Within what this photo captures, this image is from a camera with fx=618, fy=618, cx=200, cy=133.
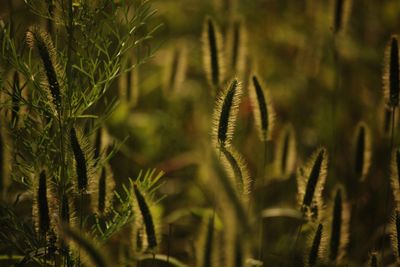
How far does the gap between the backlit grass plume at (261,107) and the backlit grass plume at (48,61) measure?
2.50 ft

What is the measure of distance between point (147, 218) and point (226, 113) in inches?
17.4

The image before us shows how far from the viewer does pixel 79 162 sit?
80.6 inches

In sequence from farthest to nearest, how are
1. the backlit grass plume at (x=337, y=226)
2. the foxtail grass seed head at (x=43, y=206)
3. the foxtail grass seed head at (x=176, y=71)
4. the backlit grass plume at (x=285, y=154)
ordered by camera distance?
the foxtail grass seed head at (x=176, y=71), the backlit grass plume at (x=285, y=154), the backlit grass plume at (x=337, y=226), the foxtail grass seed head at (x=43, y=206)

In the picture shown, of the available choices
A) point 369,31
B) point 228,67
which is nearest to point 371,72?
point 369,31

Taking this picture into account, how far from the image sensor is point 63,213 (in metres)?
2.16

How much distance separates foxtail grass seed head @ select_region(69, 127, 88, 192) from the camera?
202cm

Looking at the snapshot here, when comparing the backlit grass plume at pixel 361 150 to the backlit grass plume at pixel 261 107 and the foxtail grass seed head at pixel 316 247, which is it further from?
the foxtail grass seed head at pixel 316 247

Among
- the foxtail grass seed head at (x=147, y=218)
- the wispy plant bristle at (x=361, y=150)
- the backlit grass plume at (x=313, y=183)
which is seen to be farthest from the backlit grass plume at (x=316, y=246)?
the wispy plant bristle at (x=361, y=150)

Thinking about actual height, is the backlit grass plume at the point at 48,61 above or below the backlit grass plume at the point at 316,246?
above

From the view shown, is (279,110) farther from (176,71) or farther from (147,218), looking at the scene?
(147,218)

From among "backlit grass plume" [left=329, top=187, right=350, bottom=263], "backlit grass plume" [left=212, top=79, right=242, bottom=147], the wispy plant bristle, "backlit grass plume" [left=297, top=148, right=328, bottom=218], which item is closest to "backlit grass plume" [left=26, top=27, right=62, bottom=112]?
"backlit grass plume" [left=212, top=79, right=242, bottom=147]

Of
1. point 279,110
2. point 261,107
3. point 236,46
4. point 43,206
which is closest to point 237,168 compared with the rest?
point 261,107

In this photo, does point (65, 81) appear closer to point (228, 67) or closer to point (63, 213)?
point (63, 213)

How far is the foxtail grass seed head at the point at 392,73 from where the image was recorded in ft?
8.07
